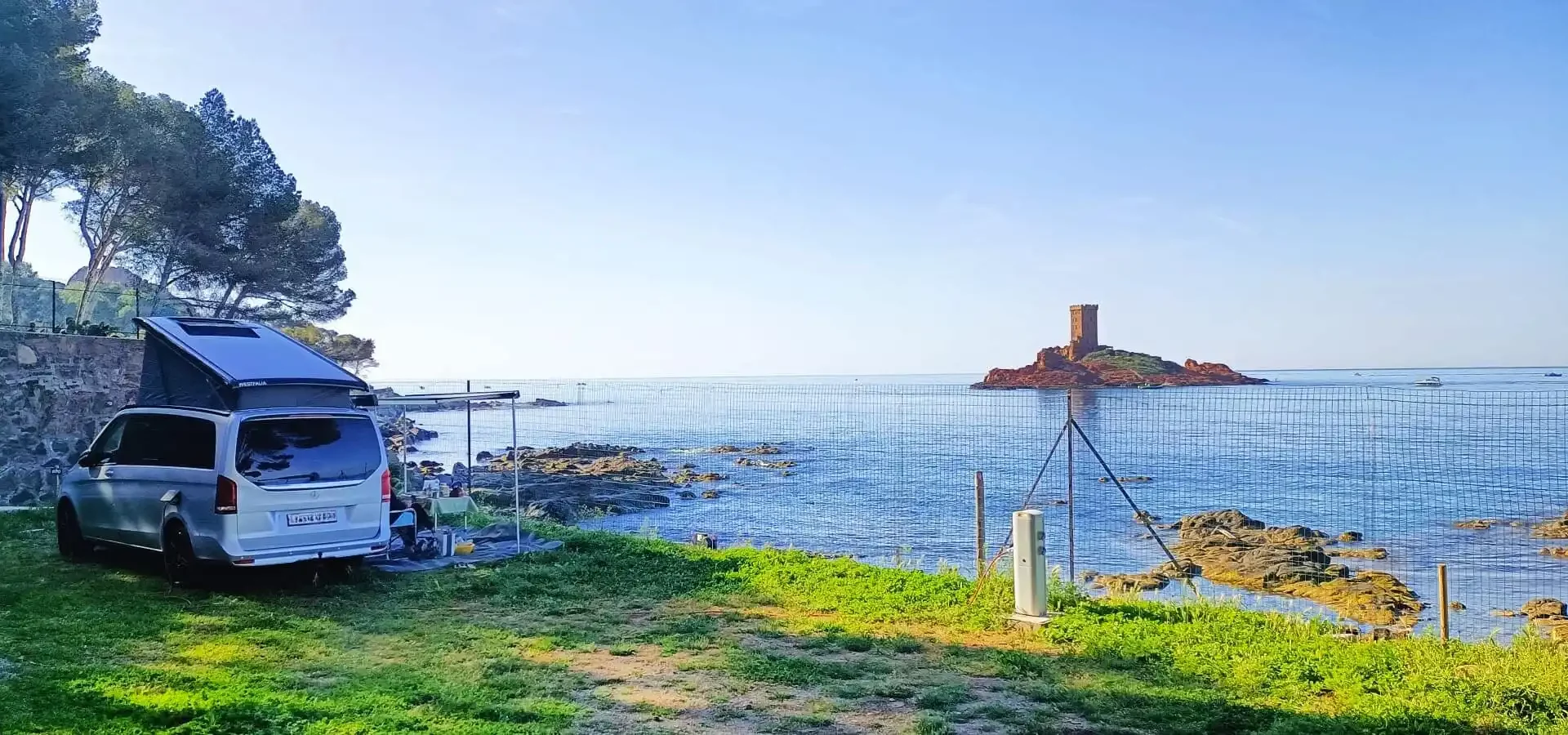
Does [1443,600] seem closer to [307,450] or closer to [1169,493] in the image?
[307,450]

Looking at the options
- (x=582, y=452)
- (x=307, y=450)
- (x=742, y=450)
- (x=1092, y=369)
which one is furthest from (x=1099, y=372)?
(x=307, y=450)

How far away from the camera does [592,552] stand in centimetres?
1151

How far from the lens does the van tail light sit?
8.47 m

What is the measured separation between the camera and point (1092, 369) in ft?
164

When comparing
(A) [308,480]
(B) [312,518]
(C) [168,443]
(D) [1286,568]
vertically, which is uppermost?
(C) [168,443]

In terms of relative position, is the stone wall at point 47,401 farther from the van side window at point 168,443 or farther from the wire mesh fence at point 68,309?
the van side window at point 168,443

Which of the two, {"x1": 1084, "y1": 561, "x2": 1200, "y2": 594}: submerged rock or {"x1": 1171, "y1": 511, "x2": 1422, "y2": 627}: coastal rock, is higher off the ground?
{"x1": 1084, "y1": 561, "x2": 1200, "y2": 594}: submerged rock

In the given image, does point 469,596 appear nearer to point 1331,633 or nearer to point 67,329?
point 1331,633

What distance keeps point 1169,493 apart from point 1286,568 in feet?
22.4

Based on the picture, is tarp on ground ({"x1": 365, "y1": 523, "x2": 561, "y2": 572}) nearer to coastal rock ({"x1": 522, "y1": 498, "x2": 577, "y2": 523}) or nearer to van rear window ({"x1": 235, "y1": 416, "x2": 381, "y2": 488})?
van rear window ({"x1": 235, "y1": 416, "x2": 381, "y2": 488})

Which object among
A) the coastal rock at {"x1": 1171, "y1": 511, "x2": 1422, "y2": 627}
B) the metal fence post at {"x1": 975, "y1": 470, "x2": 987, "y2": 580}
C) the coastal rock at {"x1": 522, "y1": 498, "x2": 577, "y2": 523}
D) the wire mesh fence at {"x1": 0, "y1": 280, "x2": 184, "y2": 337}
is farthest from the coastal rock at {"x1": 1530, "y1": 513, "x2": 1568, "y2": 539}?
the wire mesh fence at {"x1": 0, "y1": 280, "x2": 184, "y2": 337}

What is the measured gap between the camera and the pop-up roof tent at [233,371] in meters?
8.95

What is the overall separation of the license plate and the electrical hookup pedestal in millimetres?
6144

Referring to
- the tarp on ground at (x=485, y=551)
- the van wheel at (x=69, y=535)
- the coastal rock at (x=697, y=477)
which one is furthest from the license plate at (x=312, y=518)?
the coastal rock at (x=697, y=477)
